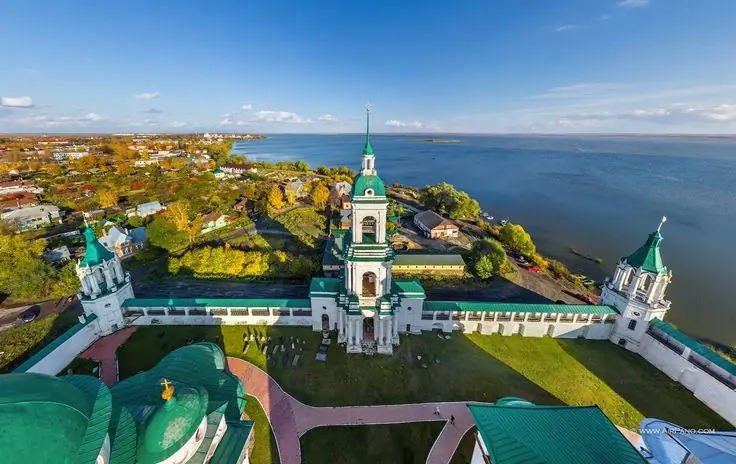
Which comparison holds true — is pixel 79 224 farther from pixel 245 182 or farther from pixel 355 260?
pixel 355 260

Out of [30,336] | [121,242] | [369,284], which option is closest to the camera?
[30,336]

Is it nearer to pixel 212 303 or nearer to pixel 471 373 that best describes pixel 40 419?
pixel 212 303

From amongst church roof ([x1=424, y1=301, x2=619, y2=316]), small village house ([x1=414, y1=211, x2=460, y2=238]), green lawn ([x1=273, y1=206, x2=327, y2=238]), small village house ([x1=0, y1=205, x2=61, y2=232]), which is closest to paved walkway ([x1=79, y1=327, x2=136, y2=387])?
church roof ([x1=424, y1=301, x2=619, y2=316])

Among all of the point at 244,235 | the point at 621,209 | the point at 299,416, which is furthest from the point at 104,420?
the point at 621,209

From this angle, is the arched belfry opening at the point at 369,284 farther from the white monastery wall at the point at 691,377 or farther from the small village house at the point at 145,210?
the small village house at the point at 145,210

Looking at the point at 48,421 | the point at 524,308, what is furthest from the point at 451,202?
the point at 48,421

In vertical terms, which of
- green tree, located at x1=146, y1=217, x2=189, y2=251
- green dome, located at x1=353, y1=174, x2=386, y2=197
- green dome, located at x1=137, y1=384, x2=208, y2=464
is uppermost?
green dome, located at x1=353, y1=174, x2=386, y2=197

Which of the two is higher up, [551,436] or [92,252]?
[92,252]

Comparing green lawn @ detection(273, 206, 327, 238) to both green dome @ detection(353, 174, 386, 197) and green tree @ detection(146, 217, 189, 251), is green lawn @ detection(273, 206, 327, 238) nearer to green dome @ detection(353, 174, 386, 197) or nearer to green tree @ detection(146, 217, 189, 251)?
green tree @ detection(146, 217, 189, 251)
